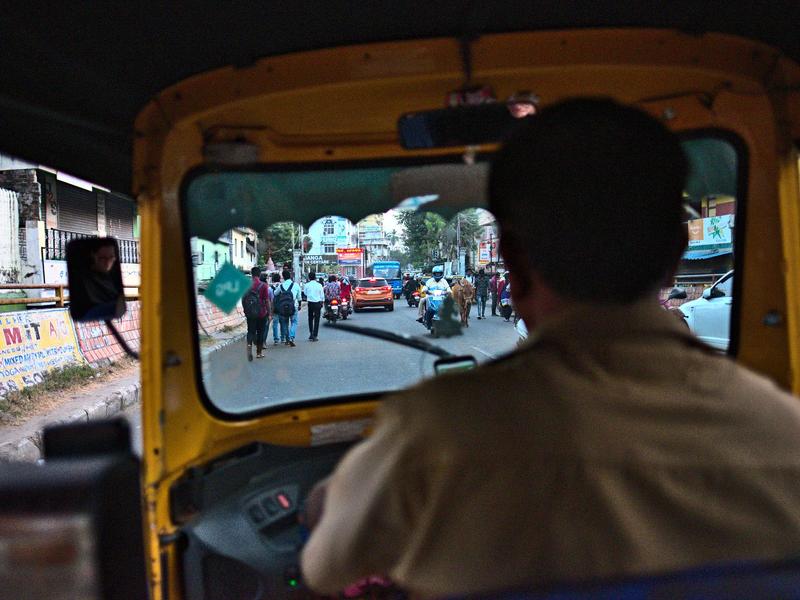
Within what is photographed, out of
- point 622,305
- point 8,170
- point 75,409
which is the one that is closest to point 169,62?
point 622,305

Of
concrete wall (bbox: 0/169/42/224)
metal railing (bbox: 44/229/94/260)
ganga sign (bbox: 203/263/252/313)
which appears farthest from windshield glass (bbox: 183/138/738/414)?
concrete wall (bbox: 0/169/42/224)

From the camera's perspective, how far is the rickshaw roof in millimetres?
1516

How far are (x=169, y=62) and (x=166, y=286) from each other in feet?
2.25

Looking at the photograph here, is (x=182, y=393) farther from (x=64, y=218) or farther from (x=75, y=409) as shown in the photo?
(x=64, y=218)

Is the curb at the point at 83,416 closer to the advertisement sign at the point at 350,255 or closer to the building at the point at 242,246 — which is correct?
the advertisement sign at the point at 350,255

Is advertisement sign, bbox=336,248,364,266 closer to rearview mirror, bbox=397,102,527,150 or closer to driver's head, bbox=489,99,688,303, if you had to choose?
rearview mirror, bbox=397,102,527,150

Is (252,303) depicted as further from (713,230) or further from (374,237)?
(713,230)

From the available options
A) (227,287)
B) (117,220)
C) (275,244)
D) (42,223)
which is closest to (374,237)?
(275,244)

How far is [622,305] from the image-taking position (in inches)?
35.3

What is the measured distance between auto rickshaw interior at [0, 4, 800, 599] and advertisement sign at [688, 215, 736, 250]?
34mm

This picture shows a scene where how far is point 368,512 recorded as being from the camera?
0.86 meters

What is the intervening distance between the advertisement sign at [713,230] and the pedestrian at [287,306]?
60.8 inches

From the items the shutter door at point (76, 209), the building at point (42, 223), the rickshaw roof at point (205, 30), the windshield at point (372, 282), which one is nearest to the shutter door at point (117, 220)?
the shutter door at point (76, 209)

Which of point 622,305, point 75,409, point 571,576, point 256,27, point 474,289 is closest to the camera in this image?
point 571,576
